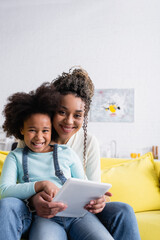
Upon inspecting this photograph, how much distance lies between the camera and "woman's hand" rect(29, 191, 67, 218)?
3.46ft

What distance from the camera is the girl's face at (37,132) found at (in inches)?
51.9

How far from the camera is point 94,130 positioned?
492 centimetres

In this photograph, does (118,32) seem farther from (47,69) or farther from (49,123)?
(49,123)

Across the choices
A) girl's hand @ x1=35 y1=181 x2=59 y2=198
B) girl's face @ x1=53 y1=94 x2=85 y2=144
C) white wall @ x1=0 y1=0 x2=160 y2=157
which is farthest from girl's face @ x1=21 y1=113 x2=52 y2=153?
white wall @ x1=0 y1=0 x2=160 y2=157

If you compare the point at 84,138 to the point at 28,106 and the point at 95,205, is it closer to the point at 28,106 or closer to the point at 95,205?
the point at 28,106

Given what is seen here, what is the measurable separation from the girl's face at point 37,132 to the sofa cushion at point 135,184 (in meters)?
0.71

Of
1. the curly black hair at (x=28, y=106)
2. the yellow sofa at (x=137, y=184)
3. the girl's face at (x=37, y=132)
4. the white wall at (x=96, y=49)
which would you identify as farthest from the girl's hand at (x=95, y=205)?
the white wall at (x=96, y=49)

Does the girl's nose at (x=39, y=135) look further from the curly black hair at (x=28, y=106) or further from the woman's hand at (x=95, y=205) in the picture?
the woman's hand at (x=95, y=205)

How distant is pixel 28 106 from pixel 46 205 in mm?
510

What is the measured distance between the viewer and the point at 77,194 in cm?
106

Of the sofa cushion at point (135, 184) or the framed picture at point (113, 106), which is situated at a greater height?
the framed picture at point (113, 106)

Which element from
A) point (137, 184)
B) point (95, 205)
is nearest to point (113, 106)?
point (137, 184)

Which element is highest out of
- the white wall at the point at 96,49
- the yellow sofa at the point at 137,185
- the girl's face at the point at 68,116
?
the white wall at the point at 96,49

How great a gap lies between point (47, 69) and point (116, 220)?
4212mm
